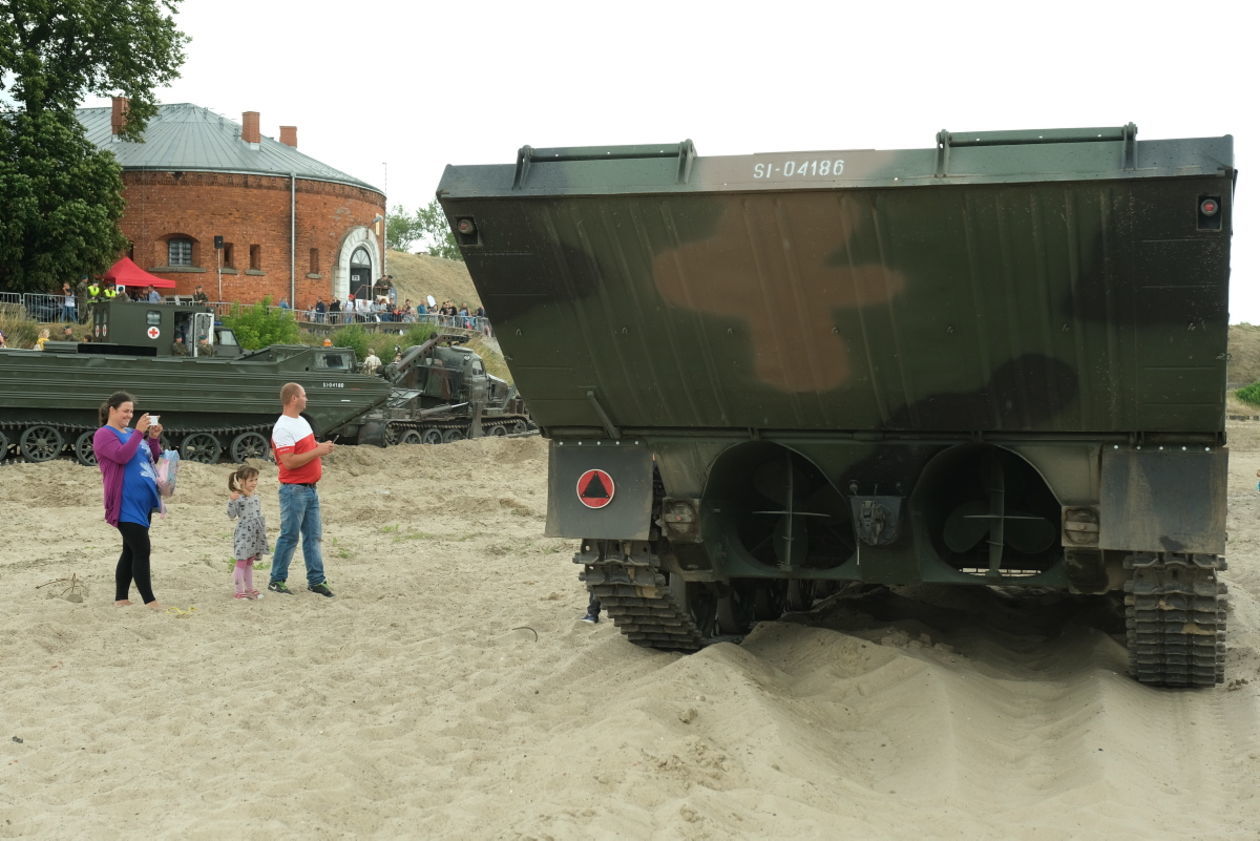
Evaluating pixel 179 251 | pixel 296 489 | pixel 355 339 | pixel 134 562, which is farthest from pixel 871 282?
pixel 179 251

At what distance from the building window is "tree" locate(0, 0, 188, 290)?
6.38 m

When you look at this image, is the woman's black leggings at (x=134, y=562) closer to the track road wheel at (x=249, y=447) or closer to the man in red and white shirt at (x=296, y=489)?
the man in red and white shirt at (x=296, y=489)

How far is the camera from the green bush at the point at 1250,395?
1924 inches

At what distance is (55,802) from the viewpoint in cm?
544

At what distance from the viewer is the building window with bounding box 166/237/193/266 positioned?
44.2 metres

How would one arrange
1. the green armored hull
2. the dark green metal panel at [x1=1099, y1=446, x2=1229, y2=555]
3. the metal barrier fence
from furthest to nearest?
the metal barrier fence → the green armored hull → the dark green metal panel at [x1=1099, y1=446, x2=1229, y2=555]

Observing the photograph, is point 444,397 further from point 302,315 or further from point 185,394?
point 302,315

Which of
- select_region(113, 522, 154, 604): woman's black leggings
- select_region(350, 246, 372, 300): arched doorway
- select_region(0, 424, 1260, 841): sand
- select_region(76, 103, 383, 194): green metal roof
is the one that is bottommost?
select_region(0, 424, 1260, 841): sand

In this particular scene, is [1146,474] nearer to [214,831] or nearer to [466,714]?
[466,714]

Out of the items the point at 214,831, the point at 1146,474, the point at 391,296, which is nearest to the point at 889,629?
the point at 1146,474

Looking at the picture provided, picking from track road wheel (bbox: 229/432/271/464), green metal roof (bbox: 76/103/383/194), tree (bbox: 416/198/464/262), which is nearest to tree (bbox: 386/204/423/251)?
tree (bbox: 416/198/464/262)

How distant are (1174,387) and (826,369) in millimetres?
1546

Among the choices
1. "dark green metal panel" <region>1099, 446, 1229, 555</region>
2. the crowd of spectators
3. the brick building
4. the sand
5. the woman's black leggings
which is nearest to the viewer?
the sand

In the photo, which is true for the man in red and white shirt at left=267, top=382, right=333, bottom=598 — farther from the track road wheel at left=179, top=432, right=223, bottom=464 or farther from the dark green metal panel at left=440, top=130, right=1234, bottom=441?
the track road wheel at left=179, top=432, right=223, bottom=464
